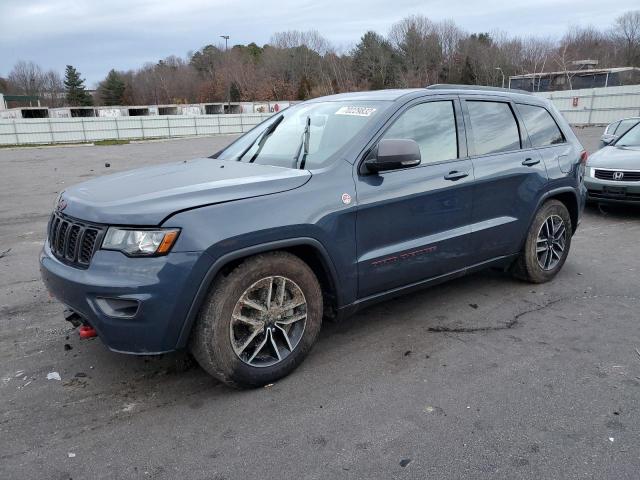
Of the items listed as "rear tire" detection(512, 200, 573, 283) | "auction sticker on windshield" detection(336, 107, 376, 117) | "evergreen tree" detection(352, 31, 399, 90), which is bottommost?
"rear tire" detection(512, 200, 573, 283)

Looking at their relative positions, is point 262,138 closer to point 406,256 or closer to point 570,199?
point 406,256

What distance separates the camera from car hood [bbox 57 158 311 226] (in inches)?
114

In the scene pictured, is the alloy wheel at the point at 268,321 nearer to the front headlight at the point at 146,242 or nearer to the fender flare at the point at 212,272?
the fender flare at the point at 212,272

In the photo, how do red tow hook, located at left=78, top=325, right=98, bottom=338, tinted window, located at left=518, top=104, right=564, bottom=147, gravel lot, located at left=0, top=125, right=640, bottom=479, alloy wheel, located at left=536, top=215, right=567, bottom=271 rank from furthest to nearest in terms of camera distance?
alloy wheel, located at left=536, top=215, right=567, bottom=271 < tinted window, located at left=518, top=104, right=564, bottom=147 < red tow hook, located at left=78, top=325, right=98, bottom=338 < gravel lot, located at left=0, top=125, right=640, bottom=479

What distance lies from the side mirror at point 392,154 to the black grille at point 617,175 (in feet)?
19.8

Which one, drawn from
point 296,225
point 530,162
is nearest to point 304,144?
point 296,225

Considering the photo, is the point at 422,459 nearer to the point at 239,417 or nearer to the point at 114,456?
the point at 239,417

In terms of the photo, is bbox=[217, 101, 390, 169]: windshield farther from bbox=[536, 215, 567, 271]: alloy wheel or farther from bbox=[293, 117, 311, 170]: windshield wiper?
bbox=[536, 215, 567, 271]: alloy wheel

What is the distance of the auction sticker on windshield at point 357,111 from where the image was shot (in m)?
3.85

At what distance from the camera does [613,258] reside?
6078 millimetres

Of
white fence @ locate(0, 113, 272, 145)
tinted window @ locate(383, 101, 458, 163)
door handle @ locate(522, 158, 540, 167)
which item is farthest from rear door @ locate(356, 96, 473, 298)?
white fence @ locate(0, 113, 272, 145)

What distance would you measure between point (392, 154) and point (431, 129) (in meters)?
0.81

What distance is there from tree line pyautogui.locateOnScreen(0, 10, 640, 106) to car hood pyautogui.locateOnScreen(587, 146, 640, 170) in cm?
6814

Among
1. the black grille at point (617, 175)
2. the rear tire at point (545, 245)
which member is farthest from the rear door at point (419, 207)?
the black grille at point (617, 175)
